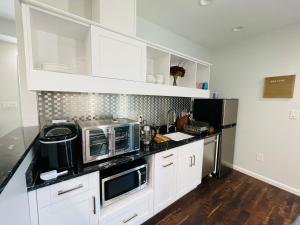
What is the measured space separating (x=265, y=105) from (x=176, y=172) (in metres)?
1.92

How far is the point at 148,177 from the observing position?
5.30ft

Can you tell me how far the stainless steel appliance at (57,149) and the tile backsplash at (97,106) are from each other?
393 mm

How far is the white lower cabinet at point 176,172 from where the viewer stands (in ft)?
5.31

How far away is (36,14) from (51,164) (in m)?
1.14

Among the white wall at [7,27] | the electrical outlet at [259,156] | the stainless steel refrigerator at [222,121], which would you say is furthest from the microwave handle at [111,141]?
the electrical outlet at [259,156]

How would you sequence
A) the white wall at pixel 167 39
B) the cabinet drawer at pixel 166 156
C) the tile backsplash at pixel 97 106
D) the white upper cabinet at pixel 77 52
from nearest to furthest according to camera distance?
the white upper cabinet at pixel 77 52 < the tile backsplash at pixel 97 106 < the cabinet drawer at pixel 166 156 < the white wall at pixel 167 39

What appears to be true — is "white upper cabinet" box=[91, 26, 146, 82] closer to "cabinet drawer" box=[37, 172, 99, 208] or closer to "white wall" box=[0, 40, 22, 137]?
"white wall" box=[0, 40, 22, 137]

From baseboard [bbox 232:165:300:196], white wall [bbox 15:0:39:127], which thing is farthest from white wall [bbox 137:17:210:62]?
baseboard [bbox 232:165:300:196]

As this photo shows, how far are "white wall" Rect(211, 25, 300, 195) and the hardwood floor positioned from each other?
0.37 m

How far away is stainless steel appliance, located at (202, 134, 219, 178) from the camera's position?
2.25 m

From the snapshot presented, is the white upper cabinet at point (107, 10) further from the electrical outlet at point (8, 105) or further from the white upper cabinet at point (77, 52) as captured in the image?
the electrical outlet at point (8, 105)

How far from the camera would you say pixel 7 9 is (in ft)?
3.80

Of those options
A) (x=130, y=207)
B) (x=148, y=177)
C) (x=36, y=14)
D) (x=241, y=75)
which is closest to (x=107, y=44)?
(x=36, y=14)

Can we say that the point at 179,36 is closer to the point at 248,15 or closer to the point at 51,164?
the point at 248,15
